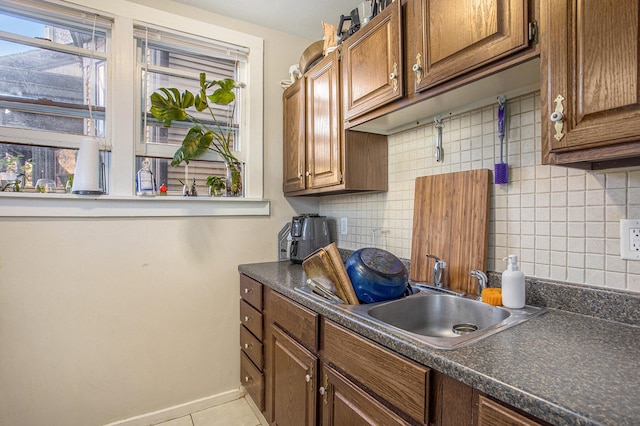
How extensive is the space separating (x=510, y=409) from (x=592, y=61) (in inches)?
31.7

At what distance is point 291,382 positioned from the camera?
4.99ft

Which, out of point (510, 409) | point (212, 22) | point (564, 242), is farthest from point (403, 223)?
point (212, 22)

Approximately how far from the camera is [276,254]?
242cm

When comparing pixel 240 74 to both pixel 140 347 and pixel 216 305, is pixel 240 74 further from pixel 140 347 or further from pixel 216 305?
pixel 140 347

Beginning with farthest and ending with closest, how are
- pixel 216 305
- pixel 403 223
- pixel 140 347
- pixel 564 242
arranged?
pixel 216 305 → pixel 140 347 → pixel 403 223 → pixel 564 242

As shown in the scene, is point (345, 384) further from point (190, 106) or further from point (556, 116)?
point (190, 106)

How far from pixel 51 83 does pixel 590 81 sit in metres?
2.47

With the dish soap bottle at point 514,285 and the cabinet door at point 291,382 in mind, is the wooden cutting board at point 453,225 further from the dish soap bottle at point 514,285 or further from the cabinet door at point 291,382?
the cabinet door at point 291,382

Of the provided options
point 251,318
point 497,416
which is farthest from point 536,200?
point 251,318

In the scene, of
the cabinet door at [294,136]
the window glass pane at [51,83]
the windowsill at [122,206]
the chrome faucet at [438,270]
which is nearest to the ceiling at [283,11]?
the cabinet door at [294,136]

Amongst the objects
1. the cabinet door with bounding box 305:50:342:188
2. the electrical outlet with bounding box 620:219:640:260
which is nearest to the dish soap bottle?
the electrical outlet with bounding box 620:219:640:260

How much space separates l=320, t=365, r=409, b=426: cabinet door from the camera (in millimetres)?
987

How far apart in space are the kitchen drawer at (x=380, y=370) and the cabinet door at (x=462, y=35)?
925mm

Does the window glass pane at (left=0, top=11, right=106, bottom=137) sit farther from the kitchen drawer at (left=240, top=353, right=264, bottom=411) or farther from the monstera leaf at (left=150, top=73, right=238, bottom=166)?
the kitchen drawer at (left=240, top=353, right=264, bottom=411)
